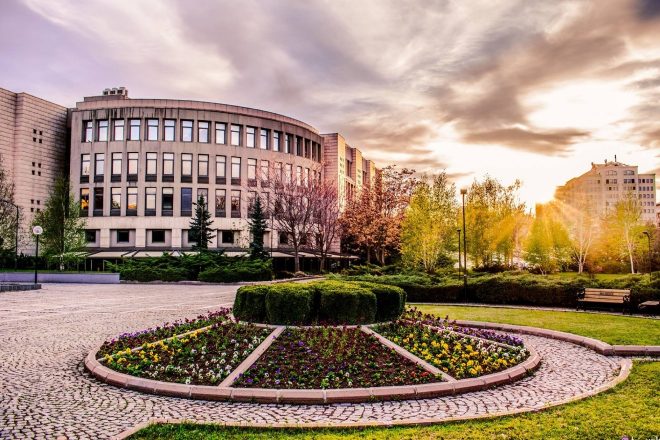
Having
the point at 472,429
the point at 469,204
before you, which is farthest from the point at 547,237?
the point at 472,429

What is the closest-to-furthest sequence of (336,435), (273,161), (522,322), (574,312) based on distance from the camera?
(336,435)
(522,322)
(574,312)
(273,161)

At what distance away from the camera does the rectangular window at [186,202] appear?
192 feet

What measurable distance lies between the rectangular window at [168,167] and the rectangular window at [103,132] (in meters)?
7.35

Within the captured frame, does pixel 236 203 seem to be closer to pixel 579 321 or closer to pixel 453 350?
pixel 579 321

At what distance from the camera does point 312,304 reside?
12.0 meters

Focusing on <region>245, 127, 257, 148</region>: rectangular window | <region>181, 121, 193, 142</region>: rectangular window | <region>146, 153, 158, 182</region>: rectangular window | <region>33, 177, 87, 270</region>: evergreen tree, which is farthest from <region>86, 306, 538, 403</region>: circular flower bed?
<region>245, 127, 257, 148</region>: rectangular window

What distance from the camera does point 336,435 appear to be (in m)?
6.11

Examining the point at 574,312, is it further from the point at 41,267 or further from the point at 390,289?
the point at 41,267

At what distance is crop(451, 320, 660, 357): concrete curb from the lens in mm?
10641

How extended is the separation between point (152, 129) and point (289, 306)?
52931mm

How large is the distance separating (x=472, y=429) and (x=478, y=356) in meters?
3.68

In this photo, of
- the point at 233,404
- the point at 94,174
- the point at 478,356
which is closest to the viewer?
the point at 233,404

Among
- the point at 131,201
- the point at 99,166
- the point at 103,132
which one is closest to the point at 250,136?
the point at 131,201

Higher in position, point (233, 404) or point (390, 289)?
point (390, 289)
